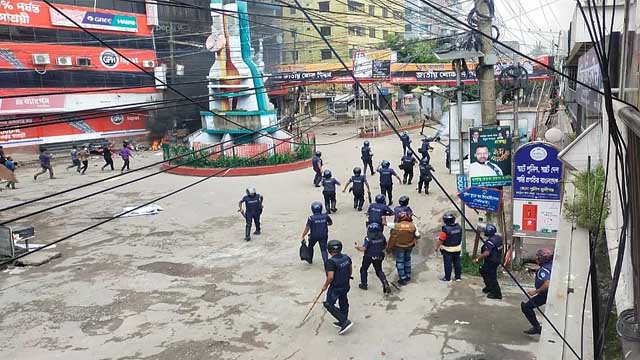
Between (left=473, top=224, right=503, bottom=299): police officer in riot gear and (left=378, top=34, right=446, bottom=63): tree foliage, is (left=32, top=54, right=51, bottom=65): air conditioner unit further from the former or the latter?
(left=473, top=224, right=503, bottom=299): police officer in riot gear

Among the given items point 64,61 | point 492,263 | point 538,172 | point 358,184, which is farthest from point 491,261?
point 64,61

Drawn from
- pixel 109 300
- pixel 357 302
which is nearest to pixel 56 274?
pixel 109 300

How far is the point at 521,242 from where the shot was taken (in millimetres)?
9664

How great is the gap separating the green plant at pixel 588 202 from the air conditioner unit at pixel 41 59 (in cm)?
2581

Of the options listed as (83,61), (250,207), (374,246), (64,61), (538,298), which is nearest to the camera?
(538,298)

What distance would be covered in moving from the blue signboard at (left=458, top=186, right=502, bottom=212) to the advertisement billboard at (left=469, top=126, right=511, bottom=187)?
47 cm

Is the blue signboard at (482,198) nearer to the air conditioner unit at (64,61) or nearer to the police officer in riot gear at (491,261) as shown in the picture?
the police officer in riot gear at (491,261)

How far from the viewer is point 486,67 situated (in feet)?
34.3

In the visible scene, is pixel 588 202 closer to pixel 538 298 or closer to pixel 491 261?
pixel 491 261

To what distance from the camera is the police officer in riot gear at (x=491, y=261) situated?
318 inches

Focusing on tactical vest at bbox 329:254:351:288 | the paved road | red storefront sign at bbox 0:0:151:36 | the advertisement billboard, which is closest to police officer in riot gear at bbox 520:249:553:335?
the paved road

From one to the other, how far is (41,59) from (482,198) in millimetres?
24356

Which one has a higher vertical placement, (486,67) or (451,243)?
(486,67)

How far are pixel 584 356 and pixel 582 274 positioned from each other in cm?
209
